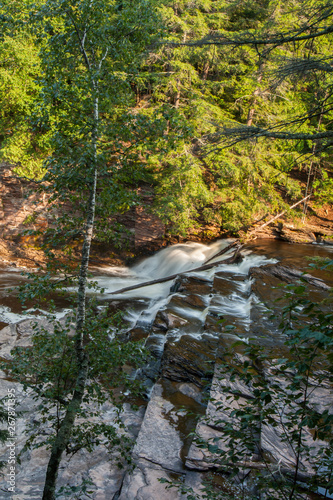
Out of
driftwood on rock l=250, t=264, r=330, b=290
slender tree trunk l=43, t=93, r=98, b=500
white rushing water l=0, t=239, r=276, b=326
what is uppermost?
slender tree trunk l=43, t=93, r=98, b=500

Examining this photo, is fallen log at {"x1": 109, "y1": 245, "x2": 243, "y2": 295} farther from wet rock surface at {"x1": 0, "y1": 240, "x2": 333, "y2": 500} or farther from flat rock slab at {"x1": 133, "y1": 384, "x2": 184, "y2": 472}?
flat rock slab at {"x1": 133, "y1": 384, "x2": 184, "y2": 472}

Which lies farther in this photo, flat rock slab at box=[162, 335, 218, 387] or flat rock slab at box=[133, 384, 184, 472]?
flat rock slab at box=[162, 335, 218, 387]

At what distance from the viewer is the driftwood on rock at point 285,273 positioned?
9.64 metres

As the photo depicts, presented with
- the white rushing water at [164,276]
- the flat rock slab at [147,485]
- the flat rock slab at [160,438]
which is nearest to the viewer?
the flat rock slab at [147,485]

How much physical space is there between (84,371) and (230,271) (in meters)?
7.96

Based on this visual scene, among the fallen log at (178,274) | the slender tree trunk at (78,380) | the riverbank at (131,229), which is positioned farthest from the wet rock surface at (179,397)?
the riverbank at (131,229)

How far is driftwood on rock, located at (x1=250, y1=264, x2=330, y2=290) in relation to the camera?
380 inches

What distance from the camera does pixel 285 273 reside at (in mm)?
10148

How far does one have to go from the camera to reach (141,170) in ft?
13.8

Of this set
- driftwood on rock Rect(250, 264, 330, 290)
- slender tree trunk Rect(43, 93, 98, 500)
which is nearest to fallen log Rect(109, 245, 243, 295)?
driftwood on rock Rect(250, 264, 330, 290)

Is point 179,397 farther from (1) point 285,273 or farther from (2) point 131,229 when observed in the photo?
(2) point 131,229

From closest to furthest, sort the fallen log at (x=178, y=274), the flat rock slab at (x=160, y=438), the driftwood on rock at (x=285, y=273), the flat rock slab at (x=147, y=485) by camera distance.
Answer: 1. the flat rock slab at (x=147, y=485)
2. the flat rock slab at (x=160, y=438)
3. the driftwood on rock at (x=285, y=273)
4. the fallen log at (x=178, y=274)

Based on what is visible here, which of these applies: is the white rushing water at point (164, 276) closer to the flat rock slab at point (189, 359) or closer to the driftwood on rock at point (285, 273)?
the driftwood on rock at point (285, 273)

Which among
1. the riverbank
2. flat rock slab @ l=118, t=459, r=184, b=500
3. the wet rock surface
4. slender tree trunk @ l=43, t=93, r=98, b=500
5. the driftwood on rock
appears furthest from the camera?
the riverbank
